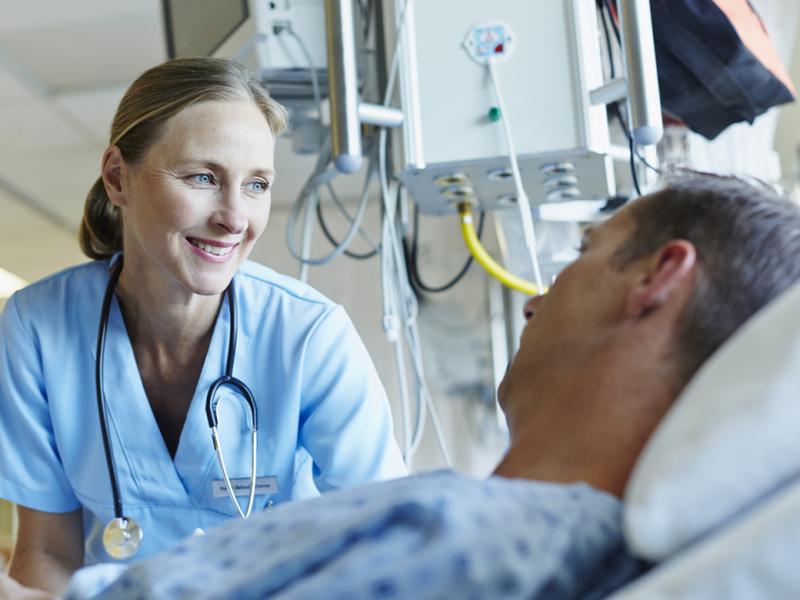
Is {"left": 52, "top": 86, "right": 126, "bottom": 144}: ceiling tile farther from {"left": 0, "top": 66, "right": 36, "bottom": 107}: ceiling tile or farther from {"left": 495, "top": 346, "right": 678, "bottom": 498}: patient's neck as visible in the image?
{"left": 495, "top": 346, "right": 678, "bottom": 498}: patient's neck

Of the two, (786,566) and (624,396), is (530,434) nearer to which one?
(624,396)

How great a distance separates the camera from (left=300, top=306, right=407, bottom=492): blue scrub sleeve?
141 cm

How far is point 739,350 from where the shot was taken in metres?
0.70

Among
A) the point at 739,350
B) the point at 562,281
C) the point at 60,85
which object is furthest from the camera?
the point at 60,85

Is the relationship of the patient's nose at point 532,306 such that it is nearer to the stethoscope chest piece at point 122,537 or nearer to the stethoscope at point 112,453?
the stethoscope at point 112,453

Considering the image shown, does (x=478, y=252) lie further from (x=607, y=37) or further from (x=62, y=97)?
(x=62, y=97)

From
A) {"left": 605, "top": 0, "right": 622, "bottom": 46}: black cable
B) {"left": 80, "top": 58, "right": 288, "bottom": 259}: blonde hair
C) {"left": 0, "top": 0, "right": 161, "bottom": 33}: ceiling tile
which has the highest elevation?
{"left": 0, "top": 0, "right": 161, "bottom": 33}: ceiling tile

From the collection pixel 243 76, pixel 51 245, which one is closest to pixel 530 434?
pixel 243 76

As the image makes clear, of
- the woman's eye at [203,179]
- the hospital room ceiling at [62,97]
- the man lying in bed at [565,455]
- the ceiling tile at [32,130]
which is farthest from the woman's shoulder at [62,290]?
the ceiling tile at [32,130]

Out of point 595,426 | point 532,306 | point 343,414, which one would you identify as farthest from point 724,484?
point 343,414

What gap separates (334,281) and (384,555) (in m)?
4.47

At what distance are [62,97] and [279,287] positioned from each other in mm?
2700

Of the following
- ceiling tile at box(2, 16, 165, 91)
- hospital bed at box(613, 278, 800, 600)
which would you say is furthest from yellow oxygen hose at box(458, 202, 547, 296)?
ceiling tile at box(2, 16, 165, 91)

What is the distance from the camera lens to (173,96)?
1.40 m
